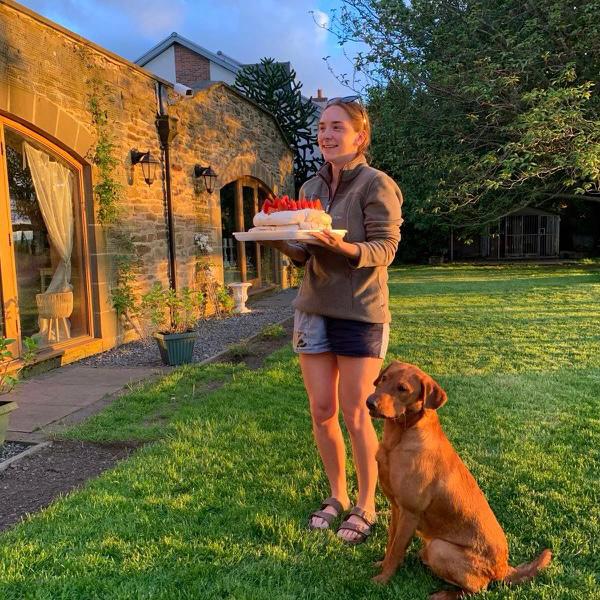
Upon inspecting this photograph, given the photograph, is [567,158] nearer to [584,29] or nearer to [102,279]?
[584,29]

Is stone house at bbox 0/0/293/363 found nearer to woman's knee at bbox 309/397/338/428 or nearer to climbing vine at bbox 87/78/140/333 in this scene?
climbing vine at bbox 87/78/140/333

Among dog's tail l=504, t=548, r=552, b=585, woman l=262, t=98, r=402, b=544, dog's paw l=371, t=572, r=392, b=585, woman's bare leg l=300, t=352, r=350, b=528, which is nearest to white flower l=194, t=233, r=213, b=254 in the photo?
woman l=262, t=98, r=402, b=544

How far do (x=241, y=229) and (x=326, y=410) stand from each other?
9801mm

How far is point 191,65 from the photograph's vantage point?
→ 24.2 m

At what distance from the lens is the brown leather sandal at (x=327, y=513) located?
279cm

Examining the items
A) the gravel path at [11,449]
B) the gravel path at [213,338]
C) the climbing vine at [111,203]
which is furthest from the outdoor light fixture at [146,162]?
the gravel path at [11,449]

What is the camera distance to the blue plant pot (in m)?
6.39

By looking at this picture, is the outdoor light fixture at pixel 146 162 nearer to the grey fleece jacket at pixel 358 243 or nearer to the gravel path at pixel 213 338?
the gravel path at pixel 213 338

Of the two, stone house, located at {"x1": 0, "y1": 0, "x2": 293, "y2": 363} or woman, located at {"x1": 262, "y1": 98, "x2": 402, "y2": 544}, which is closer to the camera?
woman, located at {"x1": 262, "y1": 98, "x2": 402, "y2": 544}

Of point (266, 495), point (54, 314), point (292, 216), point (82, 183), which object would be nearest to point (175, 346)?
point (54, 314)

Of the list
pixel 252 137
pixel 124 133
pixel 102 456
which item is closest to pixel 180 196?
pixel 124 133

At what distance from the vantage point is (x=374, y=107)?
14773 millimetres

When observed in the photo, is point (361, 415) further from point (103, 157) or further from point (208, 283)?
point (208, 283)

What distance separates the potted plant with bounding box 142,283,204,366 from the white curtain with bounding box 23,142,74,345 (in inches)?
44.1
